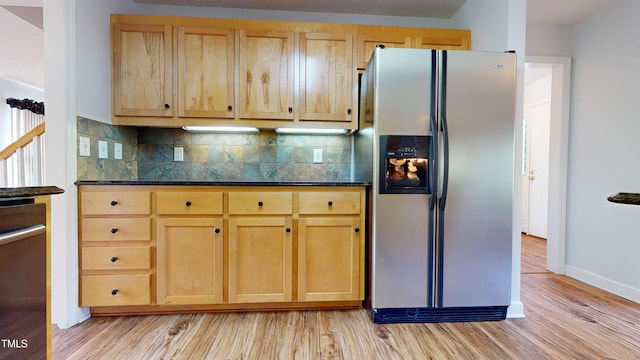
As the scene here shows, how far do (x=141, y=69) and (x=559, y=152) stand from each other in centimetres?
377

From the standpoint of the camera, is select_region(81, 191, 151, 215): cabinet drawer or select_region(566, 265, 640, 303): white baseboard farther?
select_region(566, 265, 640, 303): white baseboard

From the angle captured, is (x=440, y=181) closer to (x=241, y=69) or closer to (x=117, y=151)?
(x=241, y=69)

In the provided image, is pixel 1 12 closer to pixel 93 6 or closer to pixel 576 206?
pixel 93 6

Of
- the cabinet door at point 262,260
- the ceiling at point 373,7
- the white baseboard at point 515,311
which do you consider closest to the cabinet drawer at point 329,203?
the cabinet door at point 262,260

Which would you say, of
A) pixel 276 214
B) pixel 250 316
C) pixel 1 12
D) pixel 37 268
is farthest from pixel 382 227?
pixel 1 12

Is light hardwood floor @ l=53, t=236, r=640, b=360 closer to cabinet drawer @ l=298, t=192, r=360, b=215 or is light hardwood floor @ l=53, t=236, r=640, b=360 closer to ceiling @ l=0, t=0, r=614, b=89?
cabinet drawer @ l=298, t=192, r=360, b=215

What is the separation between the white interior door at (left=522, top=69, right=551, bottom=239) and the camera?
4.45 metres

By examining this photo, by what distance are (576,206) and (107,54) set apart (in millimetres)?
4194

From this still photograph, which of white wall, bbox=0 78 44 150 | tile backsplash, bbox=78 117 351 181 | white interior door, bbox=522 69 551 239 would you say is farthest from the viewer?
white wall, bbox=0 78 44 150

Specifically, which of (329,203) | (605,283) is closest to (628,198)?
(329,203)

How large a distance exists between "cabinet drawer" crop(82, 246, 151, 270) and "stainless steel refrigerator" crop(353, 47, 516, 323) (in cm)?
147

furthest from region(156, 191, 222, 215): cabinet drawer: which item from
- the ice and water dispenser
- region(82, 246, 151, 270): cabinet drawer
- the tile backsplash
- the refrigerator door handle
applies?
the refrigerator door handle

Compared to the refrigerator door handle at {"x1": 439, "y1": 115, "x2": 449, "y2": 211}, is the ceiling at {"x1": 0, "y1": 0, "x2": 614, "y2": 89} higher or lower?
higher

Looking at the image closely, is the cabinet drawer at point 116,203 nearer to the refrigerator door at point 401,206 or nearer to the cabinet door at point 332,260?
the cabinet door at point 332,260
